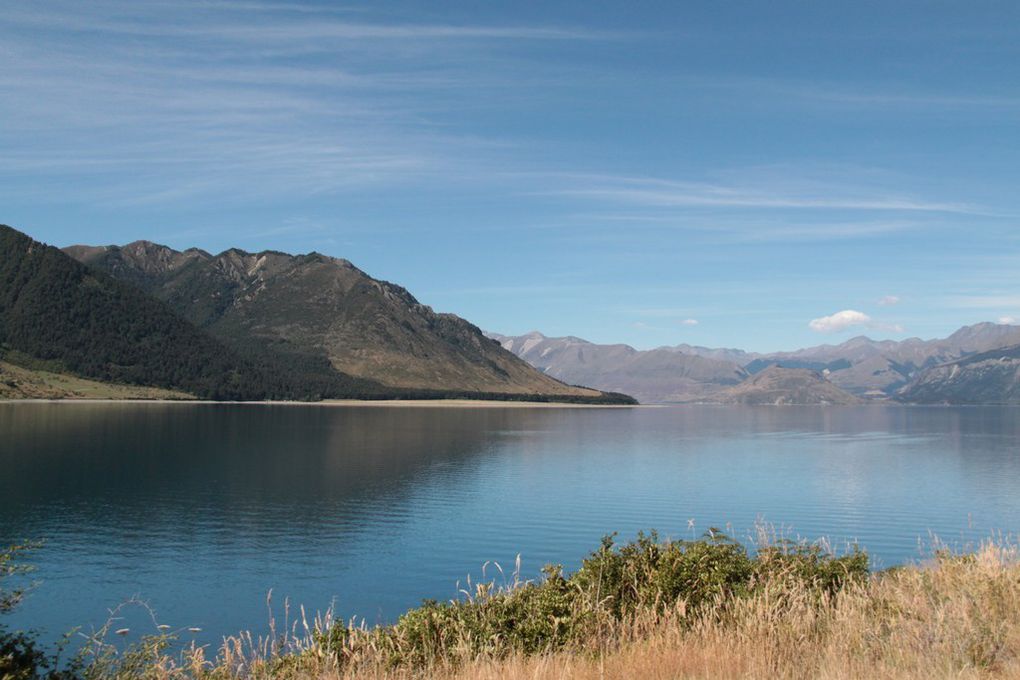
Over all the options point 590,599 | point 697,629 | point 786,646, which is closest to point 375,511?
point 590,599

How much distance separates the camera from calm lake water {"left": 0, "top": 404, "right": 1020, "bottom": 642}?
57250 mm

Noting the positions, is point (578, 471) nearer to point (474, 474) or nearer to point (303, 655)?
point (474, 474)

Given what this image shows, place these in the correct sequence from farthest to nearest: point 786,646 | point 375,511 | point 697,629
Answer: point 375,511 → point 697,629 → point 786,646

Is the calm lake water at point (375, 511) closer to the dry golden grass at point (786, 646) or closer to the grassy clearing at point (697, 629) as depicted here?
the grassy clearing at point (697, 629)

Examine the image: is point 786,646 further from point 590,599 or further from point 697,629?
point 590,599

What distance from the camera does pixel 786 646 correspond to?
15180 mm

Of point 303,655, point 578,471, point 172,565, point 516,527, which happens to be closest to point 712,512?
point 516,527

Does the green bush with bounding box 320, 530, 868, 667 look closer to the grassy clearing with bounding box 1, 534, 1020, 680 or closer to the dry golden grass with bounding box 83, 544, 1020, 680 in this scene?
the grassy clearing with bounding box 1, 534, 1020, 680

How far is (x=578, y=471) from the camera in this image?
434 feet

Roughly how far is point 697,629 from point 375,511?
261 ft

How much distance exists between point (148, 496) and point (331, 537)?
34.3 m

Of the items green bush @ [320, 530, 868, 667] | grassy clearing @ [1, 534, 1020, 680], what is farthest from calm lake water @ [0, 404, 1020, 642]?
grassy clearing @ [1, 534, 1020, 680]

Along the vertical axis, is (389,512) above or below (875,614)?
below

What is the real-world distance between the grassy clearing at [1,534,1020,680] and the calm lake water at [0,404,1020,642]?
13.3m
